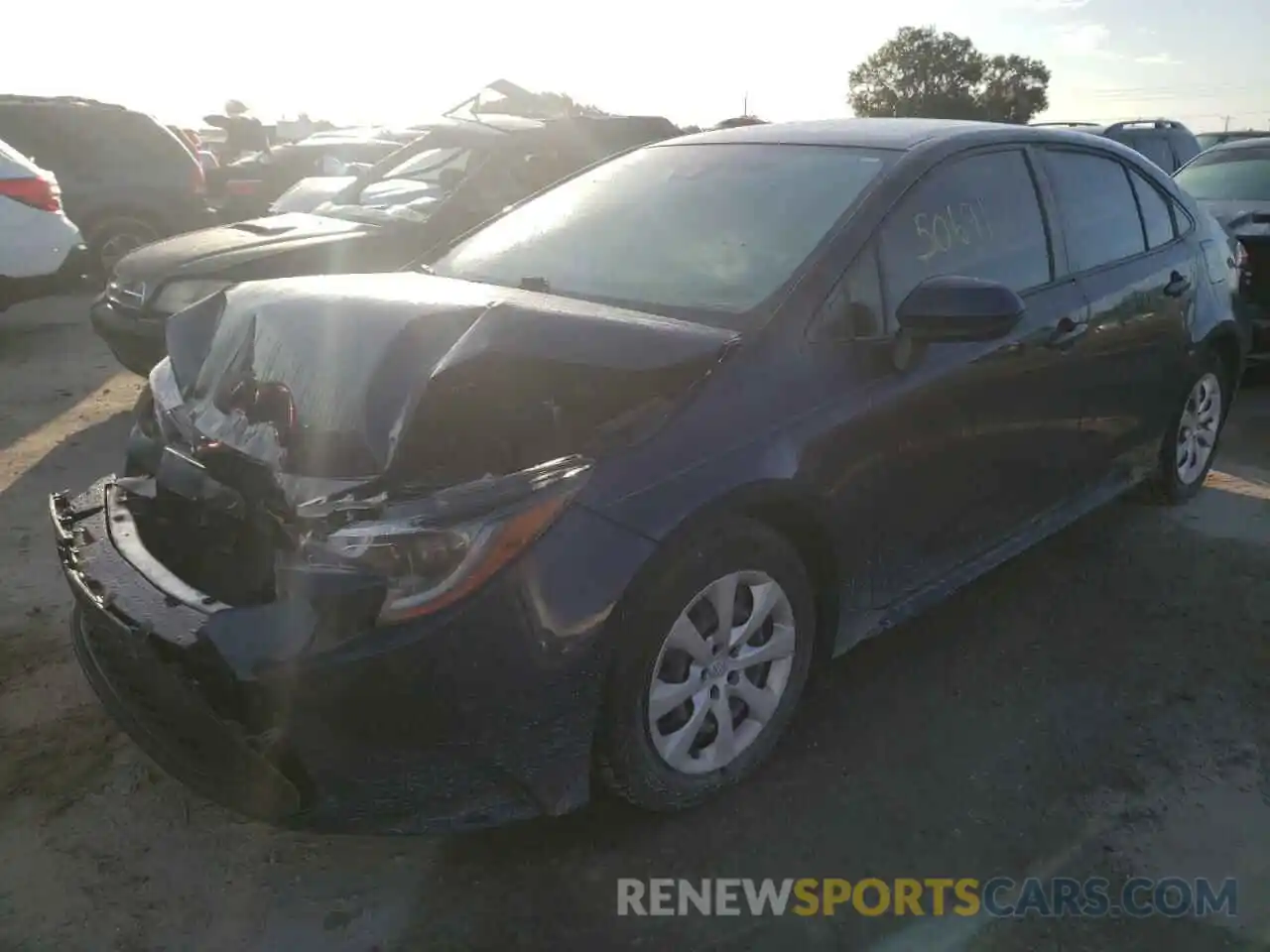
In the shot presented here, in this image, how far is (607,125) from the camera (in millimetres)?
7340

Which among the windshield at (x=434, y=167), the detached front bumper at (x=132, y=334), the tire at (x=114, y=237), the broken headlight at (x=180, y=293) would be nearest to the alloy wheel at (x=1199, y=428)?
the windshield at (x=434, y=167)

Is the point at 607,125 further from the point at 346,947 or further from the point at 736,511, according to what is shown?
the point at 346,947

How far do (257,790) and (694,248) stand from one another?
188 centimetres

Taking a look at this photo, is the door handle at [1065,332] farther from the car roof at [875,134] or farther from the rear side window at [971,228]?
the car roof at [875,134]

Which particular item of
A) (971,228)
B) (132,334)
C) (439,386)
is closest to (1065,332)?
(971,228)

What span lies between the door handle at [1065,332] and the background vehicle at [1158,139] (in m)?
9.73

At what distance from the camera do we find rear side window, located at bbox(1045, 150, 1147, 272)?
371cm

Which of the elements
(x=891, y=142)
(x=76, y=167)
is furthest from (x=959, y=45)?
(x=891, y=142)

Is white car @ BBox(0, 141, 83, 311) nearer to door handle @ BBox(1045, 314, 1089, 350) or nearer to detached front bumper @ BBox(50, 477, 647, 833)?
detached front bumper @ BBox(50, 477, 647, 833)

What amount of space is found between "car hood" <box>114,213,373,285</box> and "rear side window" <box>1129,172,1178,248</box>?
4032 millimetres

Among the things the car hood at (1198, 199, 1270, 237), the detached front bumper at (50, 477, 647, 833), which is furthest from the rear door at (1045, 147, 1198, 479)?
the car hood at (1198, 199, 1270, 237)

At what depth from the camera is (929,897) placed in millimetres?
2408

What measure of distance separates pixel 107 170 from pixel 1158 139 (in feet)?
38.6

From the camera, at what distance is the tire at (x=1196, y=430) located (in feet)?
14.9
